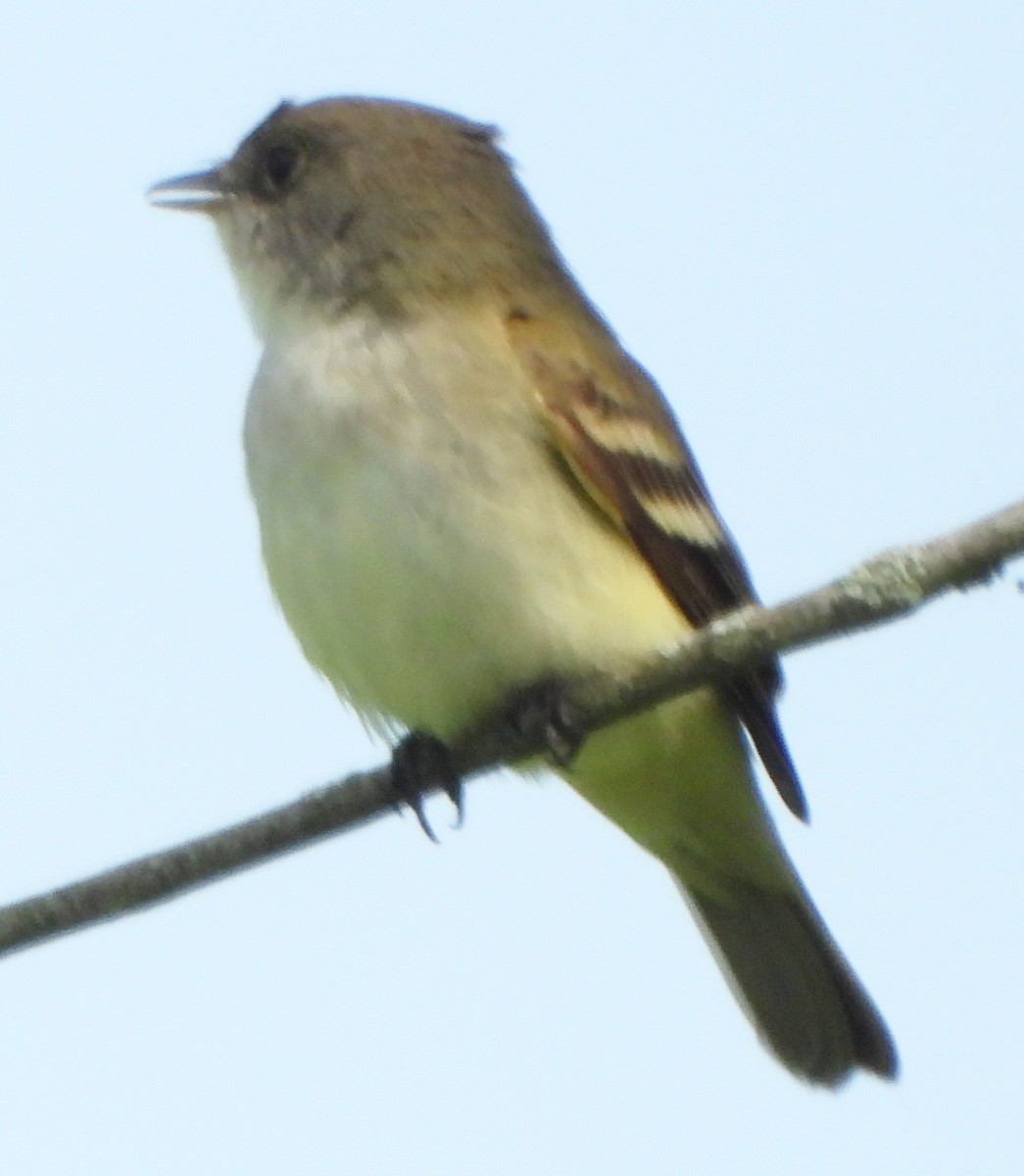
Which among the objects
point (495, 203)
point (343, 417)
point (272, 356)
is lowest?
point (343, 417)

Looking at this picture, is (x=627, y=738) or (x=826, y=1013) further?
(x=826, y=1013)

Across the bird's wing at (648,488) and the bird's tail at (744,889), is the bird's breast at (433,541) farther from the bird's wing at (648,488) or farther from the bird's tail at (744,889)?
the bird's tail at (744,889)

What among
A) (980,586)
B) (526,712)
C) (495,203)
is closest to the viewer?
(980,586)

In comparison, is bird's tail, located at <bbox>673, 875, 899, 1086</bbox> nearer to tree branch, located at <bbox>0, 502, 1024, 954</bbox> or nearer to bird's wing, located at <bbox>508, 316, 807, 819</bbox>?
bird's wing, located at <bbox>508, 316, 807, 819</bbox>

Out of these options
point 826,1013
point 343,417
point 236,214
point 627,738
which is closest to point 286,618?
point 343,417

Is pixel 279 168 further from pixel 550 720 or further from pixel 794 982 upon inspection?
pixel 794 982

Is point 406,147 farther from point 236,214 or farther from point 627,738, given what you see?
point 627,738

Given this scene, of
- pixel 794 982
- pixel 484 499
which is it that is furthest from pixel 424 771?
pixel 794 982
